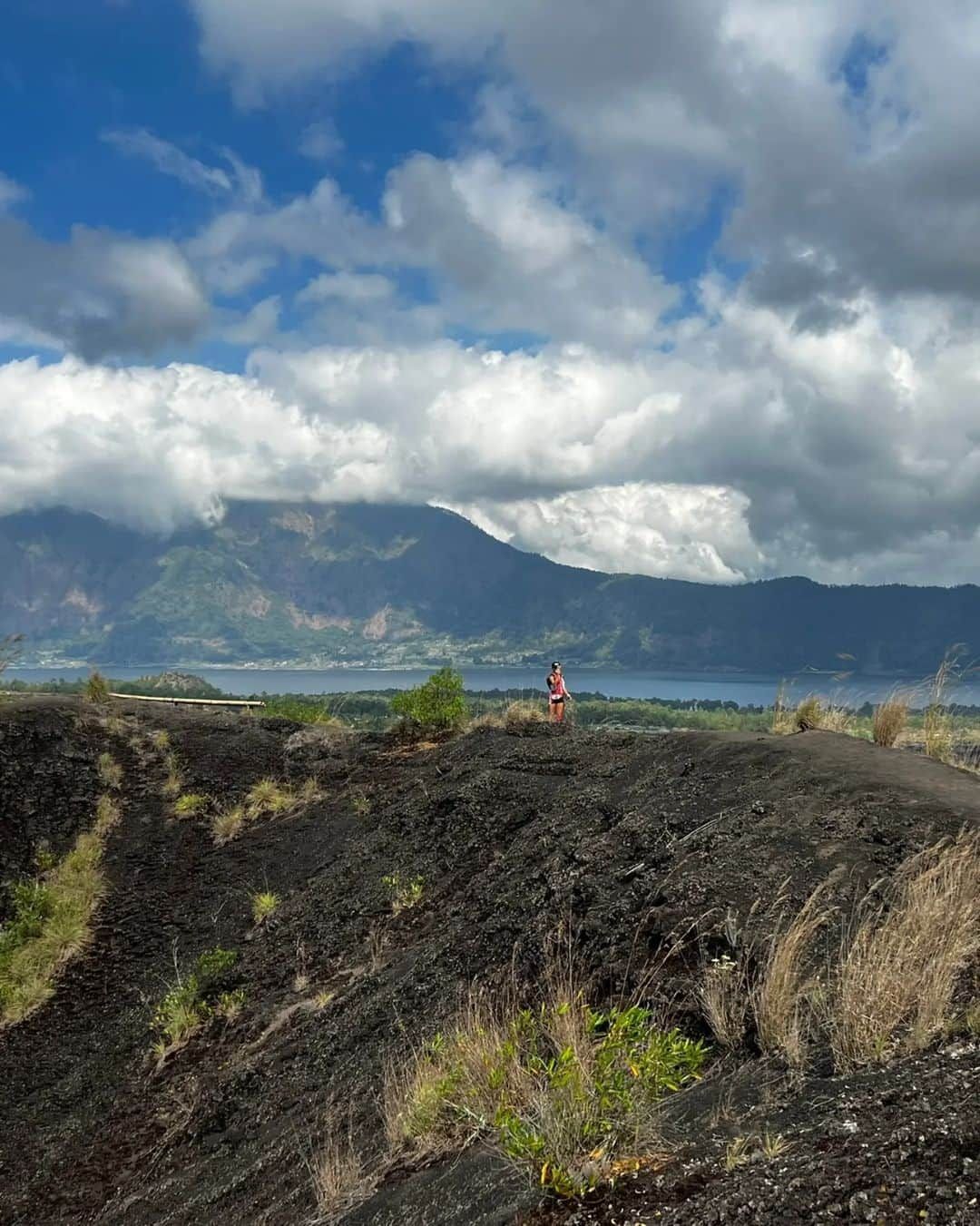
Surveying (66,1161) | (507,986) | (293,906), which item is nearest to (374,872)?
(293,906)

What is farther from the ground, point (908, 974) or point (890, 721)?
point (890, 721)

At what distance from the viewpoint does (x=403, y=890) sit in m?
13.5

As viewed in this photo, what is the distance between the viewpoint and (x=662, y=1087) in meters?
5.42

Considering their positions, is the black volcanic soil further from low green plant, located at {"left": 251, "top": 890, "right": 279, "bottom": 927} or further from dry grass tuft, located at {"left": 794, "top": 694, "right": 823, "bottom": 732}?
dry grass tuft, located at {"left": 794, "top": 694, "right": 823, "bottom": 732}

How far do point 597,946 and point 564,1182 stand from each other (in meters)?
3.84

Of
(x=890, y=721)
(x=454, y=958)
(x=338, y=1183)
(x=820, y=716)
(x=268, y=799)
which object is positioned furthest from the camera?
(x=268, y=799)

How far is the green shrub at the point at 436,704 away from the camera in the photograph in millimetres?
23703

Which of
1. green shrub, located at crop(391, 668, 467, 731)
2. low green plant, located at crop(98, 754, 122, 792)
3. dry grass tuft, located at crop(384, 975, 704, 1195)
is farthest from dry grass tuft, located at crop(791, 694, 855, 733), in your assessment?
low green plant, located at crop(98, 754, 122, 792)

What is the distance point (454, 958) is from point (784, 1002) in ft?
15.5

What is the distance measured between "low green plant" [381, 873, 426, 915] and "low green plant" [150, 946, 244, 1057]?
251 cm

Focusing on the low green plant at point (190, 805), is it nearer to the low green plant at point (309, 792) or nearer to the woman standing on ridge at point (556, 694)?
the low green plant at point (309, 792)

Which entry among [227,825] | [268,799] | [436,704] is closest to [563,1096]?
[227,825]

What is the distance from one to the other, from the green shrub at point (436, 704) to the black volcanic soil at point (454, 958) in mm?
3915

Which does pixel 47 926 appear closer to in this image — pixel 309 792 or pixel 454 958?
pixel 309 792
